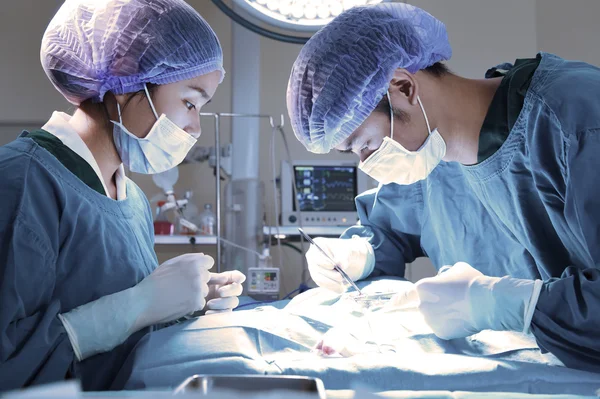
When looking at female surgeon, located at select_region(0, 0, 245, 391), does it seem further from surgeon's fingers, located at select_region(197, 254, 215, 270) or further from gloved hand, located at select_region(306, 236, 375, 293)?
gloved hand, located at select_region(306, 236, 375, 293)

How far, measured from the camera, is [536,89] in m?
1.03

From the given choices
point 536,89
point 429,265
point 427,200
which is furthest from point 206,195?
point 536,89

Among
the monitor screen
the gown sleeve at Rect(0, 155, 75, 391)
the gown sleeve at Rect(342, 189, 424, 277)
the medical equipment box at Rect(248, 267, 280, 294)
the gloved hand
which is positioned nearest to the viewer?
the gown sleeve at Rect(0, 155, 75, 391)

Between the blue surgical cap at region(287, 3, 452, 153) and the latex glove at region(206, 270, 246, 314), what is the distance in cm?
45

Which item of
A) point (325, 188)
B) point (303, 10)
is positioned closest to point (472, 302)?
point (303, 10)

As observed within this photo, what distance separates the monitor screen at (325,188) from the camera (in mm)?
2871

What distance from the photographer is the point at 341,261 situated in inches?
60.7

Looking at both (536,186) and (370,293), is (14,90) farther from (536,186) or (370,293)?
(536,186)

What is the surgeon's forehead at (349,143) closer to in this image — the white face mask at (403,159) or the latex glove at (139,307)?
the white face mask at (403,159)

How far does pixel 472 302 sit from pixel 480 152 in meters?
0.37

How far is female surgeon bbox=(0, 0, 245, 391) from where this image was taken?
895 mm

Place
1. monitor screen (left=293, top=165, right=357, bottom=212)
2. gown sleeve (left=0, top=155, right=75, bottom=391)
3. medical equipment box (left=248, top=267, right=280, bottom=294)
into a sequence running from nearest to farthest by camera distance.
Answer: gown sleeve (left=0, top=155, right=75, bottom=391) < medical equipment box (left=248, top=267, right=280, bottom=294) < monitor screen (left=293, top=165, right=357, bottom=212)

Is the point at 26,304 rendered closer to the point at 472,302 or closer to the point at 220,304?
the point at 220,304

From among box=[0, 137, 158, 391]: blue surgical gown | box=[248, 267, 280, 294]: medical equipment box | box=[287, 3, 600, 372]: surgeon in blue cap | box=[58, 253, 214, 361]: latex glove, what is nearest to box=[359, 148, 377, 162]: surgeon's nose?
box=[287, 3, 600, 372]: surgeon in blue cap
